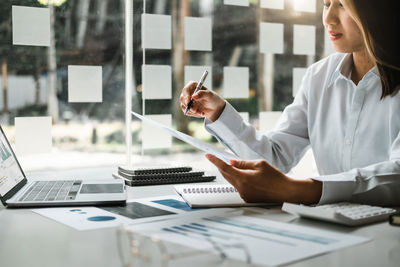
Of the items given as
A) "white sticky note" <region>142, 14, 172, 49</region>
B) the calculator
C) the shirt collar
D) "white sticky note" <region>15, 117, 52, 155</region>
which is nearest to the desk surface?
the calculator

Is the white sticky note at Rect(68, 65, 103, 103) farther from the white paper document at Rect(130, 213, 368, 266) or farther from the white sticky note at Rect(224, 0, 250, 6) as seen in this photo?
the white paper document at Rect(130, 213, 368, 266)

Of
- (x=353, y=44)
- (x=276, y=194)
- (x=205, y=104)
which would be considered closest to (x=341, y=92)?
(x=353, y=44)

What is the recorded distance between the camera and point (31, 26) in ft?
6.84

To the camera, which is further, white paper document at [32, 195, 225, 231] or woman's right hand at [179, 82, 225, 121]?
woman's right hand at [179, 82, 225, 121]

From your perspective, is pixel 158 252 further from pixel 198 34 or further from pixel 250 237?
pixel 198 34

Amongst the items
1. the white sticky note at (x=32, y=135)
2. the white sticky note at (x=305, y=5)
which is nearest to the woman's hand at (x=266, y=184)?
the white sticky note at (x=32, y=135)

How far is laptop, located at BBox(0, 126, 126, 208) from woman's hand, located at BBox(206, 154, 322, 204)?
0.31 metres

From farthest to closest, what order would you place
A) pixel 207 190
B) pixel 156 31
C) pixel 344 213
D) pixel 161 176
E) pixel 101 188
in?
pixel 156 31
pixel 161 176
pixel 101 188
pixel 207 190
pixel 344 213

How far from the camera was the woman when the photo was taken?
4.12 ft

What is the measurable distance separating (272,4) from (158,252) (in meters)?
2.18

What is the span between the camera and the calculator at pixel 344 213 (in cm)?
104

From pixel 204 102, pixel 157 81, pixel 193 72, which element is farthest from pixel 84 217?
pixel 193 72

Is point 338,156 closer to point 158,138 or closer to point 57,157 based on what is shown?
point 158,138

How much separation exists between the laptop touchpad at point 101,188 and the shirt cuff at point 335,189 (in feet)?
1.90
